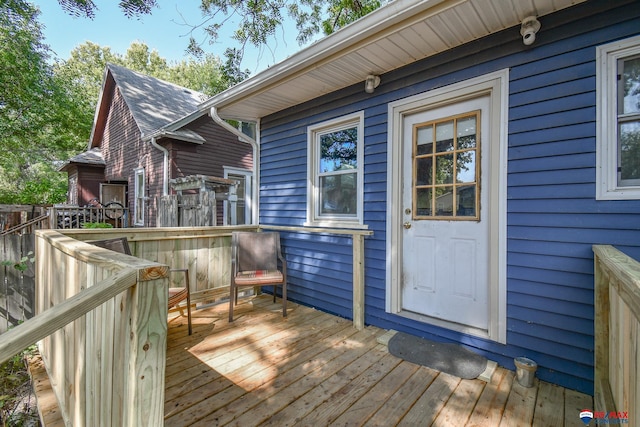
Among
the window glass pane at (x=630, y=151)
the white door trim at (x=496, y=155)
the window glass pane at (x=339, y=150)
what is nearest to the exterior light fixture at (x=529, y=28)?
the white door trim at (x=496, y=155)

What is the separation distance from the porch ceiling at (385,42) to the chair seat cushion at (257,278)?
2.12 m

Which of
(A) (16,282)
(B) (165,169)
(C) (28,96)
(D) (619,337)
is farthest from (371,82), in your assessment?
(C) (28,96)

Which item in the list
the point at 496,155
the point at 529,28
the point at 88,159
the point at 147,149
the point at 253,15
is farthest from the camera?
the point at 88,159

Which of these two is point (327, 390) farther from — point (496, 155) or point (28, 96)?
point (28, 96)

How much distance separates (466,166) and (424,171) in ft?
1.22

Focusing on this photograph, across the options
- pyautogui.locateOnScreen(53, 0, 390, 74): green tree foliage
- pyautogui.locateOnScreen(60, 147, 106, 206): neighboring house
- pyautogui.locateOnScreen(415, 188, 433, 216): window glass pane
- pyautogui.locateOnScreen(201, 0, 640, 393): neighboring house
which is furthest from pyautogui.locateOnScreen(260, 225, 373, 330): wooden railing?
pyautogui.locateOnScreen(60, 147, 106, 206): neighboring house

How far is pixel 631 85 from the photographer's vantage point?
1.75m

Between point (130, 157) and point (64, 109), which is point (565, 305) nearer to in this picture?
point (130, 157)

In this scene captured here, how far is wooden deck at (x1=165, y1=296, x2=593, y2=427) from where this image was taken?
5.23ft

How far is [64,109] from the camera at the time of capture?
10.9 m

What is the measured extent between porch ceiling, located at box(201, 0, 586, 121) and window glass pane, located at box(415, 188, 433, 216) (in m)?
1.22

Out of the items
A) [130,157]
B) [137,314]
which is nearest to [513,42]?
[137,314]

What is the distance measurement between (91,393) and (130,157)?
9.48 m

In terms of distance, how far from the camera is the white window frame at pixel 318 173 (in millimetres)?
3020
